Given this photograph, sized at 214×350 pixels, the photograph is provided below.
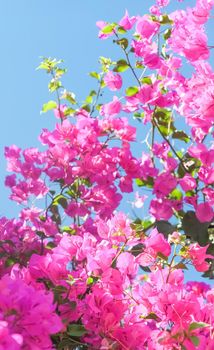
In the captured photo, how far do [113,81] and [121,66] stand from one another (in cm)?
12

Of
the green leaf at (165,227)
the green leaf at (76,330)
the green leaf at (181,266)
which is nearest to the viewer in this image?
the green leaf at (76,330)

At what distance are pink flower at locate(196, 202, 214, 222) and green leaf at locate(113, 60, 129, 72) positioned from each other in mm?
783

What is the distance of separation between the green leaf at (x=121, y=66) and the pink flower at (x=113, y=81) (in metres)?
0.07

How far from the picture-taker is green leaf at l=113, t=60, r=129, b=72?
293 cm

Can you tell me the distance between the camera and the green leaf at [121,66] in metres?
2.93

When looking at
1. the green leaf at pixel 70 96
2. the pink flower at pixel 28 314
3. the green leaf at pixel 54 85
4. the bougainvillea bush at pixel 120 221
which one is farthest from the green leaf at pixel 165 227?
the pink flower at pixel 28 314

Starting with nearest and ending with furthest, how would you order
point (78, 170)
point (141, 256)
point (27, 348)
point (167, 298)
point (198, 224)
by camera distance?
point (27, 348) < point (167, 298) < point (141, 256) < point (198, 224) < point (78, 170)

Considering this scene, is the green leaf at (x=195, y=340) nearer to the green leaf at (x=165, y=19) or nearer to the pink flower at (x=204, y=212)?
the pink flower at (x=204, y=212)

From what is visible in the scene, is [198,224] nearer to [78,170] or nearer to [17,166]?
[78,170]

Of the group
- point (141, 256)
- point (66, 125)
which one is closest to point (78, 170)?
point (66, 125)

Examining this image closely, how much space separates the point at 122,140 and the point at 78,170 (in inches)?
10.1

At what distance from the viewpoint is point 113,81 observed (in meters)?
3.04

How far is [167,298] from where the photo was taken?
164 cm

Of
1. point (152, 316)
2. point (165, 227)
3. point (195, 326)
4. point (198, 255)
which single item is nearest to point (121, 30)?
point (165, 227)
